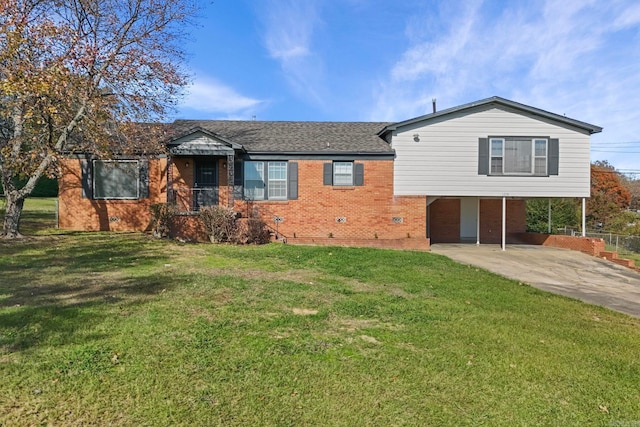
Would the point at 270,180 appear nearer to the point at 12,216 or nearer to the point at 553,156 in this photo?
the point at 12,216

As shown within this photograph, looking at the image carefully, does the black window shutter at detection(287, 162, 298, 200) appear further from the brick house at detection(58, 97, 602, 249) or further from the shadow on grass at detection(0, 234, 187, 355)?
the shadow on grass at detection(0, 234, 187, 355)

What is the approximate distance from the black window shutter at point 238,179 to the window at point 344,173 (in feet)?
11.7

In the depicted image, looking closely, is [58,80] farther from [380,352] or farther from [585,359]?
[585,359]

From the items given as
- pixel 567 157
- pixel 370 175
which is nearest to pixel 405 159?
pixel 370 175

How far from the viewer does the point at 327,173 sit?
1517 cm

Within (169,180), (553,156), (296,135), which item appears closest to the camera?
(169,180)

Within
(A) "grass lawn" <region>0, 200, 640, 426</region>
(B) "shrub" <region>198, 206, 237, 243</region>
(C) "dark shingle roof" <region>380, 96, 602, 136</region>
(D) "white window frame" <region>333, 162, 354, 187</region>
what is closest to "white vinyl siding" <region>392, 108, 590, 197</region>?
(C) "dark shingle roof" <region>380, 96, 602, 136</region>

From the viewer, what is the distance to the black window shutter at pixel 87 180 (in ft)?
49.0

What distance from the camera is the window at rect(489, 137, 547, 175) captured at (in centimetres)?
1545

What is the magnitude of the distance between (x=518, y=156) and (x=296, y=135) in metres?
8.82

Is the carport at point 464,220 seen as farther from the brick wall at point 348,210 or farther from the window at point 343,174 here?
the window at point 343,174

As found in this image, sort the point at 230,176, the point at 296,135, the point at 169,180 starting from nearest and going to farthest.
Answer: the point at 230,176
the point at 169,180
the point at 296,135

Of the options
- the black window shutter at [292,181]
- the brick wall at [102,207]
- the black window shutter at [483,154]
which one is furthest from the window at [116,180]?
the black window shutter at [483,154]

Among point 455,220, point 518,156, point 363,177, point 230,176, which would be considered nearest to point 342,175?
point 363,177
